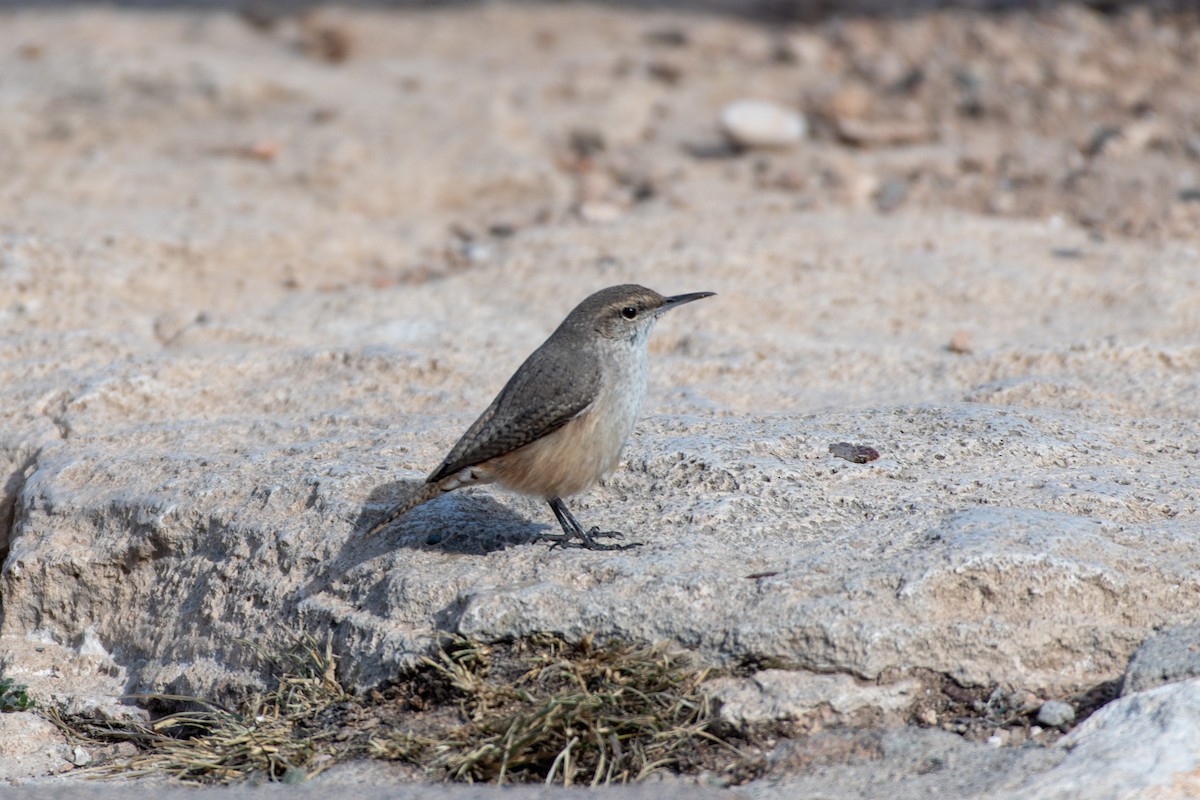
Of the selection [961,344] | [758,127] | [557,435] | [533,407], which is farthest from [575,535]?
[758,127]

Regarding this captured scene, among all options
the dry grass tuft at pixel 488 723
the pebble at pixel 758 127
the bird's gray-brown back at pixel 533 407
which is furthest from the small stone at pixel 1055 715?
the pebble at pixel 758 127

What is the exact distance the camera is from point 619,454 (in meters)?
4.59

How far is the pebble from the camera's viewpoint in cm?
887

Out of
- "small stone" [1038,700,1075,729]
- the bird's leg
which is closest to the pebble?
the bird's leg

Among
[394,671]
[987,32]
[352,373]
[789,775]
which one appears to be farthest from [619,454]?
[987,32]

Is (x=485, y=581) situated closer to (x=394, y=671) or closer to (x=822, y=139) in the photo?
(x=394, y=671)

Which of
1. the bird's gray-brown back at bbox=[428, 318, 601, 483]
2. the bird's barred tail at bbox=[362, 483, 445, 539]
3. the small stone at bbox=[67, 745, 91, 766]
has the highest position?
the bird's gray-brown back at bbox=[428, 318, 601, 483]

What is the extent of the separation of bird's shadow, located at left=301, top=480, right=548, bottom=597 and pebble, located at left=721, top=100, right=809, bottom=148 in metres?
4.66

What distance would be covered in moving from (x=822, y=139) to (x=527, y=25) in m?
2.92

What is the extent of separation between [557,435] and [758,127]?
491 centimetres

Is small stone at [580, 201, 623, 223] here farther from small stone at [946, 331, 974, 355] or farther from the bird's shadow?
the bird's shadow

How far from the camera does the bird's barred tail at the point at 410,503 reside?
4.45m

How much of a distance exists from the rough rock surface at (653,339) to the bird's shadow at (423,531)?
2cm

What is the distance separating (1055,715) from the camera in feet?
12.0
